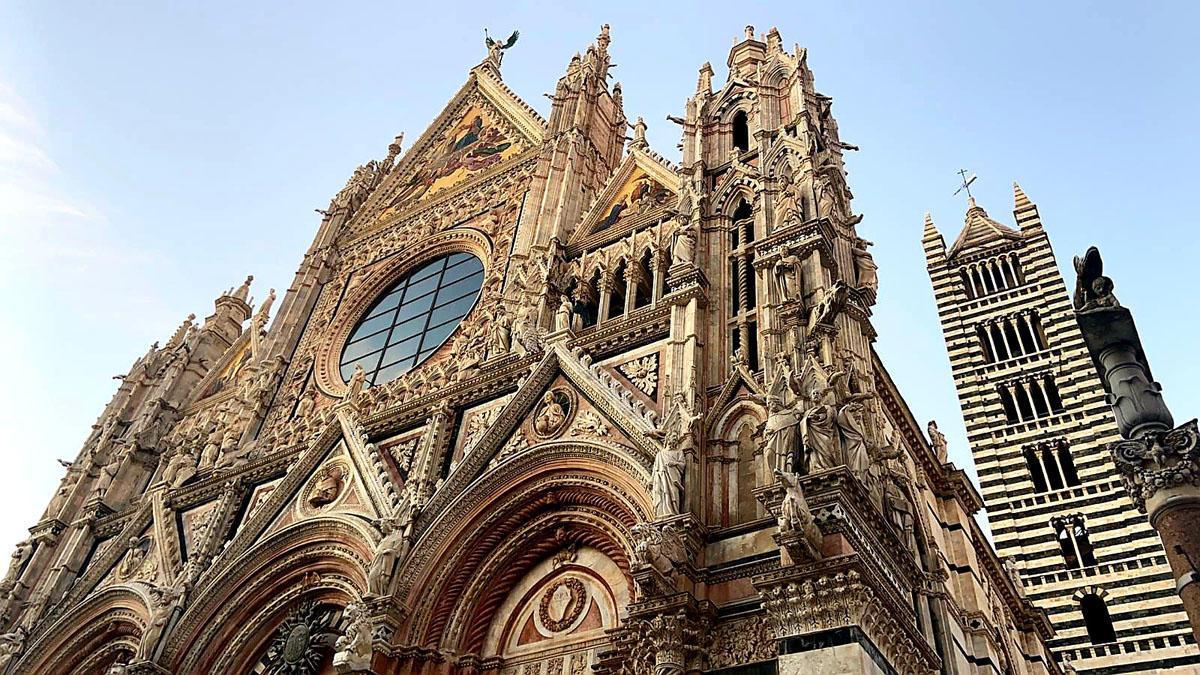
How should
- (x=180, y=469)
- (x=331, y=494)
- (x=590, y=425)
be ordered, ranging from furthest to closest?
(x=180, y=469), (x=331, y=494), (x=590, y=425)

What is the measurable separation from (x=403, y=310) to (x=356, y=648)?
28.5 ft

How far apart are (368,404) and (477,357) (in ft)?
6.93

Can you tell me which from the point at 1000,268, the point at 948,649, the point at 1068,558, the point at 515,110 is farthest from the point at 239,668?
the point at 1000,268

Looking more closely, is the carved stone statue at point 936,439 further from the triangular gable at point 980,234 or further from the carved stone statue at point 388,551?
the triangular gable at point 980,234

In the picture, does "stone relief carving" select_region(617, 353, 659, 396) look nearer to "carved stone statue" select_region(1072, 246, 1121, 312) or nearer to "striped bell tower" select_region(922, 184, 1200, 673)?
"carved stone statue" select_region(1072, 246, 1121, 312)

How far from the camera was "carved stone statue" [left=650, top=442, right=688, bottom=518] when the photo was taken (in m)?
9.38

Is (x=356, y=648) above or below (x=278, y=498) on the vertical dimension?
below

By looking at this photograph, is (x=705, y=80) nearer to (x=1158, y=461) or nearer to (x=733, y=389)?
(x=733, y=389)

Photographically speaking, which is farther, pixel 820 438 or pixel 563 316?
pixel 563 316

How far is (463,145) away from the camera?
72.2ft

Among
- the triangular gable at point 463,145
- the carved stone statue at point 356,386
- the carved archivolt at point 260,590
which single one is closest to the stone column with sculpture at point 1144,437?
the carved archivolt at point 260,590

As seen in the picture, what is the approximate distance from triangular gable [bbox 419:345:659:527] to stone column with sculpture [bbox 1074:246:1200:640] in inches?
194

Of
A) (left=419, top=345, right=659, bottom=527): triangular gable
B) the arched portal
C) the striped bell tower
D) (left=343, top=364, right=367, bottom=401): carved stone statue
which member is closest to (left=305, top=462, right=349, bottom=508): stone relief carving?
(left=343, top=364, right=367, bottom=401): carved stone statue

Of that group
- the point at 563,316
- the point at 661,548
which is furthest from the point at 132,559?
the point at 661,548
